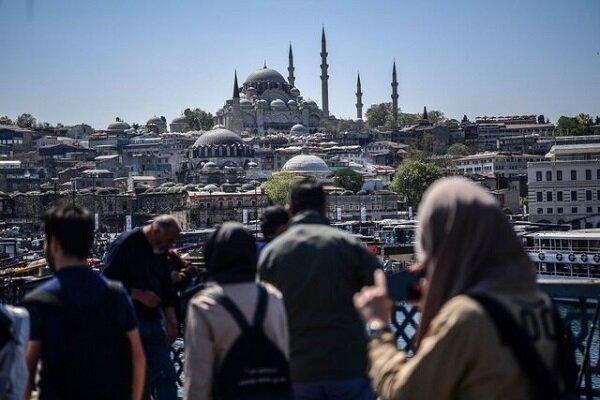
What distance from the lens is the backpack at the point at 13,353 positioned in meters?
2.84

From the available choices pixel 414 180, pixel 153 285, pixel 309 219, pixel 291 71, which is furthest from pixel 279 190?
pixel 291 71

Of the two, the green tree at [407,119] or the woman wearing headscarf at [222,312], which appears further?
the green tree at [407,119]

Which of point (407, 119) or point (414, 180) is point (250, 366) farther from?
point (407, 119)

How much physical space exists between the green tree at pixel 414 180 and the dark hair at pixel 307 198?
5533cm

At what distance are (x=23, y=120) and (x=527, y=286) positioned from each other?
11097 cm

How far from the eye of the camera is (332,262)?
3.27 meters

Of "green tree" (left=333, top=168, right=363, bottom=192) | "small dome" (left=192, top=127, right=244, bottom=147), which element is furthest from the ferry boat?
"small dome" (left=192, top=127, right=244, bottom=147)

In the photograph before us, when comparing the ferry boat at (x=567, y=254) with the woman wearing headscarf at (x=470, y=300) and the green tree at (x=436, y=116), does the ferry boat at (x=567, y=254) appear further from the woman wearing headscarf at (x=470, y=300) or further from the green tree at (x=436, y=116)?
the green tree at (x=436, y=116)

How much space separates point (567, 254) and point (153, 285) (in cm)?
2068

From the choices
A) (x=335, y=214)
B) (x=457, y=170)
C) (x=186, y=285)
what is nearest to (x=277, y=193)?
(x=335, y=214)

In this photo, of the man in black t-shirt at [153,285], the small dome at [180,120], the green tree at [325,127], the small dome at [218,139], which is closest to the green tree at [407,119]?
the green tree at [325,127]

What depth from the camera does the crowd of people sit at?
2.01 m

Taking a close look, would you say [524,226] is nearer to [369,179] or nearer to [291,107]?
[369,179]

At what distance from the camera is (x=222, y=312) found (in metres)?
2.83
